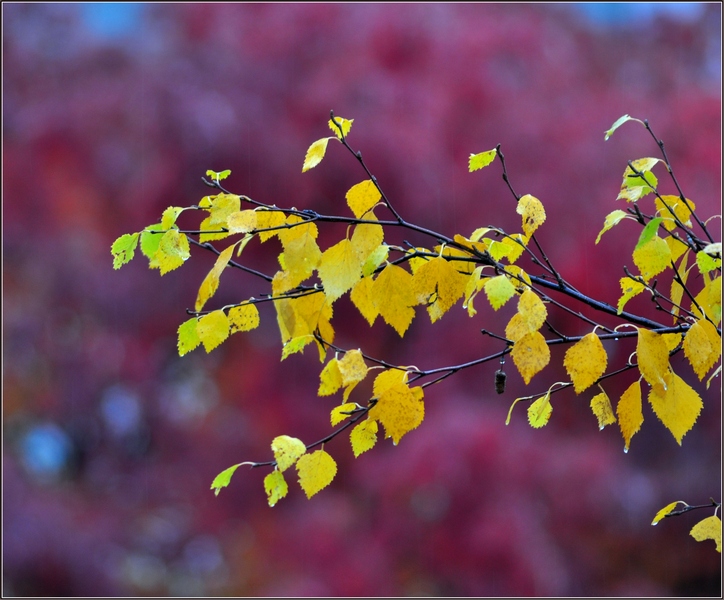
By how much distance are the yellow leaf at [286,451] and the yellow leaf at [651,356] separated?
36 cm

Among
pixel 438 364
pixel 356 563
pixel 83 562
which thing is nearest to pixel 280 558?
pixel 356 563

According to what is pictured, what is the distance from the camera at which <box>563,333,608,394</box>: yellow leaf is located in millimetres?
741

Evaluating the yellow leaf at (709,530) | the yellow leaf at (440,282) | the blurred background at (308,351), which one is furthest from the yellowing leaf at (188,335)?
the blurred background at (308,351)

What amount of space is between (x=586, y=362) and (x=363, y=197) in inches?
12.6

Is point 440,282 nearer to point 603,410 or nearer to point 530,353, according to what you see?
point 530,353

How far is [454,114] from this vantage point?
3168mm

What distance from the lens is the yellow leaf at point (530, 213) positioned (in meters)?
0.84

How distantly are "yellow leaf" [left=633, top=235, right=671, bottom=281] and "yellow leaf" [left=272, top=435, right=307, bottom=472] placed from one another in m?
A: 0.41

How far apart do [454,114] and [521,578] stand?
185 centimetres

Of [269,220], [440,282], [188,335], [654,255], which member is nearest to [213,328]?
[188,335]

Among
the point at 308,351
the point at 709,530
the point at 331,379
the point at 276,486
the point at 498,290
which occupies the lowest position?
the point at 308,351

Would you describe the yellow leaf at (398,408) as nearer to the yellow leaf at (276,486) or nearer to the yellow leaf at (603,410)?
the yellow leaf at (276,486)

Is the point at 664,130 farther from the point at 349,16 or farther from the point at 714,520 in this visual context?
the point at 714,520

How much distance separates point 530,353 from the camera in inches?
28.9
